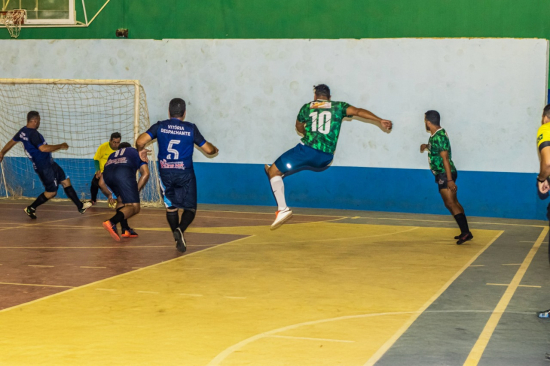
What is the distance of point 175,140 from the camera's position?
9.64 metres

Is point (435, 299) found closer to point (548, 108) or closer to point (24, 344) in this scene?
point (548, 108)

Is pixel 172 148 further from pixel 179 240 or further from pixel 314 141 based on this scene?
pixel 314 141

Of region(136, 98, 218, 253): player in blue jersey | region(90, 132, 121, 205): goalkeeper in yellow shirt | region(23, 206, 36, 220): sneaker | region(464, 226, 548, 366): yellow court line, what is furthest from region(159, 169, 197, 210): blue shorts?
region(90, 132, 121, 205): goalkeeper in yellow shirt

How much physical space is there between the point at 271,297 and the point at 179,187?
126 inches

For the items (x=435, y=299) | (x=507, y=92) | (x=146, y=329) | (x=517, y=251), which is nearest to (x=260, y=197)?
(x=507, y=92)

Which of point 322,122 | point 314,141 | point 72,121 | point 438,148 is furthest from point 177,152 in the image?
point 72,121

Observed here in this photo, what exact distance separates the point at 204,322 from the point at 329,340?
44.5 inches

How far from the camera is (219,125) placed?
56.0 feet

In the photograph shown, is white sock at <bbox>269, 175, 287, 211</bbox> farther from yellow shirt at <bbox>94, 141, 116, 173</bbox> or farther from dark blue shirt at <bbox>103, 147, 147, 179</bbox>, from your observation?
yellow shirt at <bbox>94, 141, 116, 173</bbox>

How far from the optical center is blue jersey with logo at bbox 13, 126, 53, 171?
44.9 ft

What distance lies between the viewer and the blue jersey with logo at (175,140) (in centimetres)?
965

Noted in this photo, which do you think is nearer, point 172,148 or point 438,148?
point 172,148

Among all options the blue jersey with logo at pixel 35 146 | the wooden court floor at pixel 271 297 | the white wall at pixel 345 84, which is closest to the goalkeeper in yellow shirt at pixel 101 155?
the blue jersey with logo at pixel 35 146

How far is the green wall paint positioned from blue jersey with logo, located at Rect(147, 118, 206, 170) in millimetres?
7472
